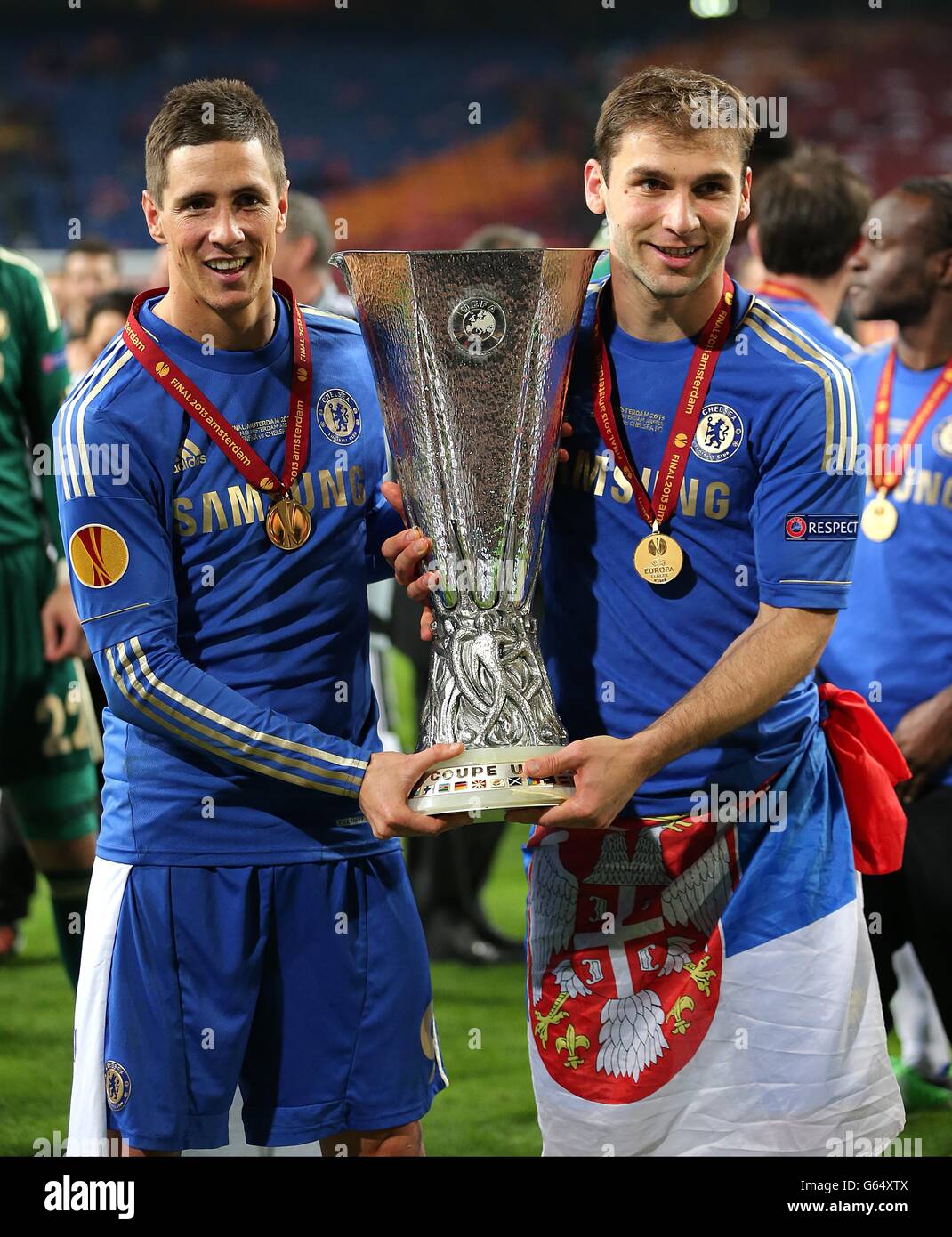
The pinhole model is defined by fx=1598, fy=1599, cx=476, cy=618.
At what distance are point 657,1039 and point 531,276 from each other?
1.14 m

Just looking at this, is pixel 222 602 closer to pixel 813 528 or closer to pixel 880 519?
pixel 813 528

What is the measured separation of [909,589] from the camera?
148 inches

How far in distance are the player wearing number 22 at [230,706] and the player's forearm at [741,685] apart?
43 cm

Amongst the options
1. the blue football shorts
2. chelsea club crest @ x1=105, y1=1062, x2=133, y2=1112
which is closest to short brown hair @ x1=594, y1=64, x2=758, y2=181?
the blue football shorts

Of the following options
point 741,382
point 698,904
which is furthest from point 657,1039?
point 741,382

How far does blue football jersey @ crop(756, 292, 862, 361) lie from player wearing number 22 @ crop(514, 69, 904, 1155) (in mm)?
1374

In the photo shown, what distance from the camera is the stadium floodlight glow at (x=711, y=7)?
17.3m

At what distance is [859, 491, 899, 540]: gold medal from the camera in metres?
3.75

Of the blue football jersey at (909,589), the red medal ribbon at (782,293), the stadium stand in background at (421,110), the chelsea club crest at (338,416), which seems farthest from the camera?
the stadium stand in background at (421,110)

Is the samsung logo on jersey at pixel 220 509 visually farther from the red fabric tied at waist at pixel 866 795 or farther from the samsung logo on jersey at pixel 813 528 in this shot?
the red fabric tied at waist at pixel 866 795

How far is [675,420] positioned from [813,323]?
1665mm

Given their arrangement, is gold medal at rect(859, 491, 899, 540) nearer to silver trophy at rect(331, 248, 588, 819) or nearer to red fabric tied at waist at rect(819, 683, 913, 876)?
red fabric tied at waist at rect(819, 683, 913, 876)

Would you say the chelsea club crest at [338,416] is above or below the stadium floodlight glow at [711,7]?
below

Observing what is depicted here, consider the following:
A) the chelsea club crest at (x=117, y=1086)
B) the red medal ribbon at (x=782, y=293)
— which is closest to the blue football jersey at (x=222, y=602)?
the chelsea club crest at (x=117, y=1086)
